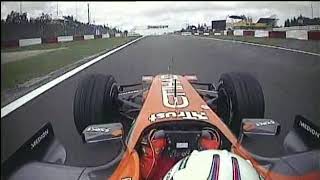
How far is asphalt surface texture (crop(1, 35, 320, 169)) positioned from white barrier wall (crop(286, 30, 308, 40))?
88 mm

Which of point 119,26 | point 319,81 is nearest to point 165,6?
point 119,26

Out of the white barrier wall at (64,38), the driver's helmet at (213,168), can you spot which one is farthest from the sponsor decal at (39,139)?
the driver's helmet at (213,168)

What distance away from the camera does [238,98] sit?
11.9 feet

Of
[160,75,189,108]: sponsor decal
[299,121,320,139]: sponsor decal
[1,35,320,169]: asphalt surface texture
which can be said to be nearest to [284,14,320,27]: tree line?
[1,35,320,169]: asphalt surface texture

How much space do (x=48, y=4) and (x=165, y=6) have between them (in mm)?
490

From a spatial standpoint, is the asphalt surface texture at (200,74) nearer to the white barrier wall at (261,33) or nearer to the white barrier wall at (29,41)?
the white barrier wall at (261,33)

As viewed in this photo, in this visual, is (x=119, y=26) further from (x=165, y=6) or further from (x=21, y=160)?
(x=21, y=160)

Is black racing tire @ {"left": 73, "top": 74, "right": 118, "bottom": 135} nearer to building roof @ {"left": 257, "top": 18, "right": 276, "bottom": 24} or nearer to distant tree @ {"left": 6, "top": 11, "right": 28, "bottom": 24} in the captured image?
distant tree @ {"left": 6, "top": 11, "right": 28, "bottom": 24}

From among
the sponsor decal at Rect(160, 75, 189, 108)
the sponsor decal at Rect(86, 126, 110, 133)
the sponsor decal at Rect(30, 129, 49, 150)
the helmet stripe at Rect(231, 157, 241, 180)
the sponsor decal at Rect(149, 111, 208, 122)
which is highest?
the sponsor decal at Rect(160, 75, 189, 108)

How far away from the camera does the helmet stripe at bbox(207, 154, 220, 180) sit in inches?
104

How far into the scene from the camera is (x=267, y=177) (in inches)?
129

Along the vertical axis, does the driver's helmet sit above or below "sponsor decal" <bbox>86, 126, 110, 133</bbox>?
below

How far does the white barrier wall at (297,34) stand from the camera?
125 inches

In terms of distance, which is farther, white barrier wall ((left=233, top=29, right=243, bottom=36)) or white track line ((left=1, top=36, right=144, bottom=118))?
white barrier wall ((left=233, top=29, right=243, bottom=36))
